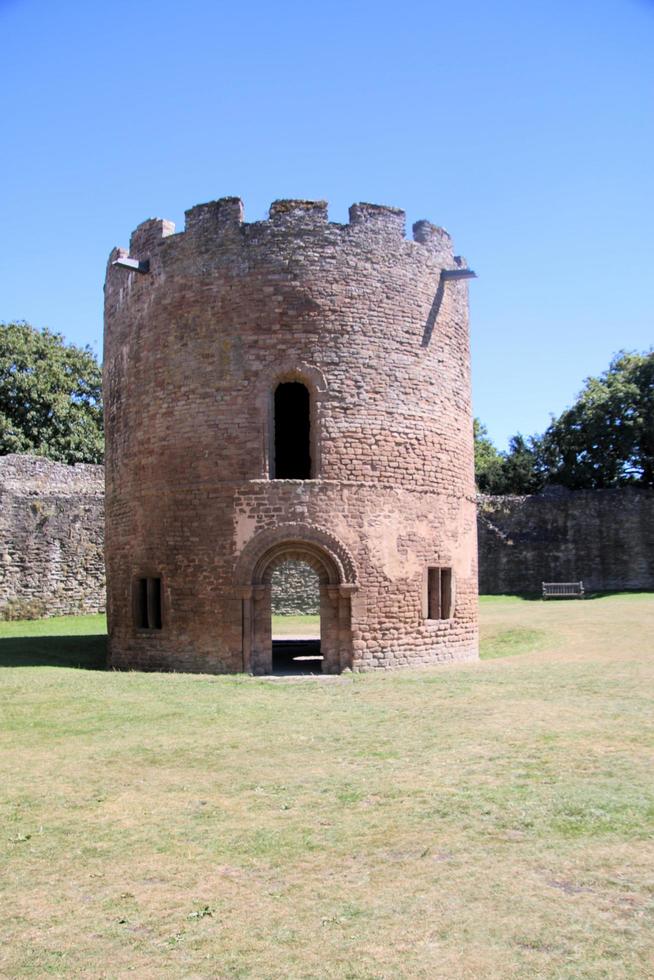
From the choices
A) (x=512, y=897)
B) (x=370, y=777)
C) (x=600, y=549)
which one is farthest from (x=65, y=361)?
(x=512, y=897)

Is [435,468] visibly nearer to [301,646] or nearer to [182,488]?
[182,488]

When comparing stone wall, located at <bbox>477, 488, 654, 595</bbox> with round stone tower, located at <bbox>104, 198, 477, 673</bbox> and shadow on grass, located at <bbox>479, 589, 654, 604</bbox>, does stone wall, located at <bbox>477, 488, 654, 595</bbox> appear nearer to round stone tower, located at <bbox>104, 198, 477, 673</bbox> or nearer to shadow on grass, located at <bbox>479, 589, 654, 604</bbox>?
shadow on grass, located at <bbox>479, 589, 654, 604</bbox>

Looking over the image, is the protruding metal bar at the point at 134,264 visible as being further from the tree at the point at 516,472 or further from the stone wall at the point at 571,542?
the tree at the point at 516,472

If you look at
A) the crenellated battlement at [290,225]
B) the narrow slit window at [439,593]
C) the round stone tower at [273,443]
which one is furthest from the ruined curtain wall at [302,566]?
the narrow slit window at [439,593]

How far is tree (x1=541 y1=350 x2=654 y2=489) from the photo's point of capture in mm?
40219

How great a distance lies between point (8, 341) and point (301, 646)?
25413 millimetres

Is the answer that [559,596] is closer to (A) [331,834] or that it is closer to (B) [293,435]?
(B) [293,435]

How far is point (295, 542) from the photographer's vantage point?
1472 cm

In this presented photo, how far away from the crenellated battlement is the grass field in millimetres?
7947

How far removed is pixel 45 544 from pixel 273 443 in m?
14.1

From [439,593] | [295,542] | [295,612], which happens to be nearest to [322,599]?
[295,542]

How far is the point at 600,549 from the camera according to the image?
35.4m

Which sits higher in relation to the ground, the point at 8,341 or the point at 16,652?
the point at 8,341

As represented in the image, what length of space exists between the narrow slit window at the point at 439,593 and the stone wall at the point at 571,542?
19901 mm
